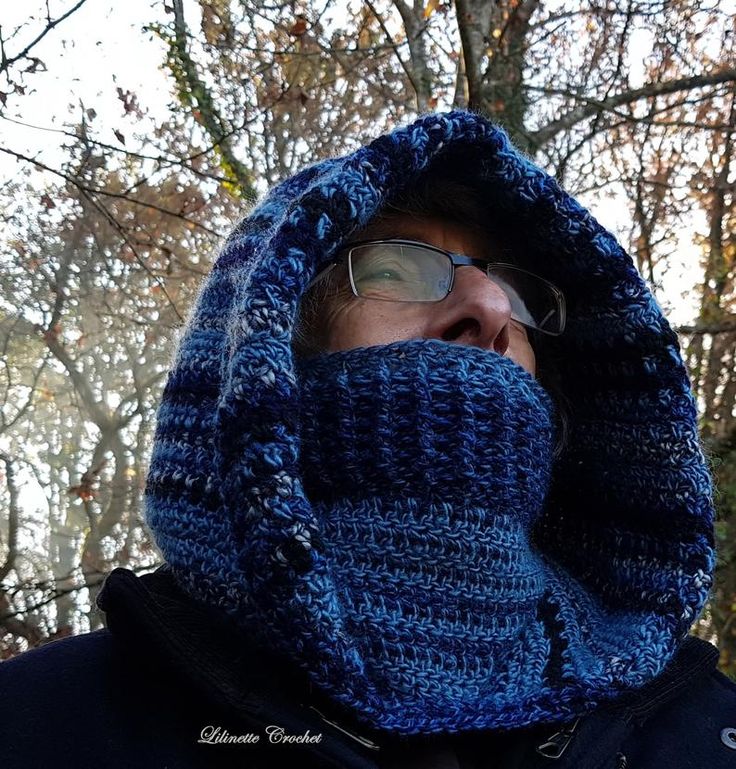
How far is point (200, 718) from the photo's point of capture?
1078 mm

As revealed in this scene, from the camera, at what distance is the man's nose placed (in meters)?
1.35

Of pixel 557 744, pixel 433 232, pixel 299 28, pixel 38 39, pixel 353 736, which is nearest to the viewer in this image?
pixel 353 736

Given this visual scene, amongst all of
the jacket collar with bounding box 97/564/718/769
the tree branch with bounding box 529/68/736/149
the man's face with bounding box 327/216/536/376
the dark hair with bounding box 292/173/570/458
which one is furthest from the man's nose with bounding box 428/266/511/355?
the tree branch with bounding box 529/68/736/149

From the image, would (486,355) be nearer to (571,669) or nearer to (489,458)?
(489,458)

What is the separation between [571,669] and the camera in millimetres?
1221

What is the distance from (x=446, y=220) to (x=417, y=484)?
70 cm

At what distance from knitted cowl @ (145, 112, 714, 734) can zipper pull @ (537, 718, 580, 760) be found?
41mm

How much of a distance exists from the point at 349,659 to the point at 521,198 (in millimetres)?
1037

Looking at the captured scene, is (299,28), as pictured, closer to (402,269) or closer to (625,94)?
(625,94)

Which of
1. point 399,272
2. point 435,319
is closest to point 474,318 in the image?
point 435,319

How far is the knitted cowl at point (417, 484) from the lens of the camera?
104 centimetres

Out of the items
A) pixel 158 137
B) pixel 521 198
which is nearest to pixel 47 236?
pixel 158 137

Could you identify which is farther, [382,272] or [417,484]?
[382,272]

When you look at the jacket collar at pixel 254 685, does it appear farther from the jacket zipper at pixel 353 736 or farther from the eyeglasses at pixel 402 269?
the eyeglasses at pixel 402 269
